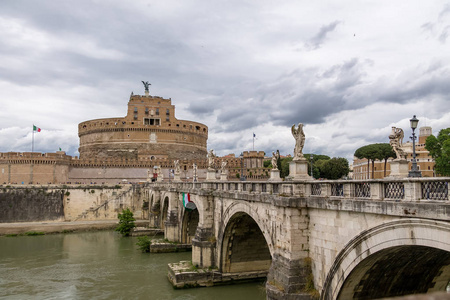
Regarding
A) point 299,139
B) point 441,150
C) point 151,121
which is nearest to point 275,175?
point 299,139

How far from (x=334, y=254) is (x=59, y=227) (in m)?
41.9

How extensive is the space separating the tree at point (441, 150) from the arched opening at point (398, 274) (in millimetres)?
25688

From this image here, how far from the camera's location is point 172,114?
86500 mm

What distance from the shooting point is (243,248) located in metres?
22.5

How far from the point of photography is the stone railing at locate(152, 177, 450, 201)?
25.9 ft

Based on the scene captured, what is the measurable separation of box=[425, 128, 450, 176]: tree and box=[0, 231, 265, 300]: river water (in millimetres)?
23352

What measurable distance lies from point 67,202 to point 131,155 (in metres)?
28.0

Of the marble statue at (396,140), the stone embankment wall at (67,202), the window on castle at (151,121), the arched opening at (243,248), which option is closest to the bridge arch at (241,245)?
the arched opening at (243,248)

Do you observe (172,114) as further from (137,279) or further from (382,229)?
(382,229)

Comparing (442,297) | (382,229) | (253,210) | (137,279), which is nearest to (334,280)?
(382,229)

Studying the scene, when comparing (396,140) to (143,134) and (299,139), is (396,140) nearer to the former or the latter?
(299,139)

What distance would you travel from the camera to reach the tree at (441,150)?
34719mm

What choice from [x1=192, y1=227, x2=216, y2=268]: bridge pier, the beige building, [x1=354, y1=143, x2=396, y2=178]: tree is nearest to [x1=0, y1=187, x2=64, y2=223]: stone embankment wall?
[x1=192, y1=227, x2=216, y2=268]: bridge pier

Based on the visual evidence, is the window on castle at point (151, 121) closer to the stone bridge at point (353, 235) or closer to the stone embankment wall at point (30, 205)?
the stone embankment wall at point (30, 205)
